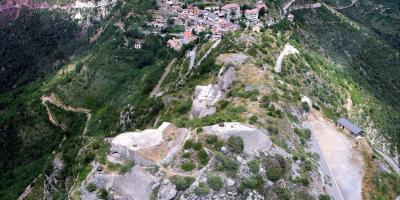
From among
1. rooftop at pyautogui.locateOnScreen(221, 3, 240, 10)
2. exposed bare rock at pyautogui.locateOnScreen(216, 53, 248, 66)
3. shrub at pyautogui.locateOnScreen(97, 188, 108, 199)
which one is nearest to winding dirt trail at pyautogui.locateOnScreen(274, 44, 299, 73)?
exposed bare rock at pyautogui.locateOnScreen(216, 53, 248, 66)

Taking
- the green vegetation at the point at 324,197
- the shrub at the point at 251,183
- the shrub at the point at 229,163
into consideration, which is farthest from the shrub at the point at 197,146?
the green vegetation at the point at 324,197

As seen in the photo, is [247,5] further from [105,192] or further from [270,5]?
[105,192]

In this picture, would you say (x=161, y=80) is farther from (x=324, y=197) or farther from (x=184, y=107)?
(x=324, y=197)

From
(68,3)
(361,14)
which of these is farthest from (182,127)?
(361,14)

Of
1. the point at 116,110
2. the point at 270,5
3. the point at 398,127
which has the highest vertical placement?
the point at 270,5

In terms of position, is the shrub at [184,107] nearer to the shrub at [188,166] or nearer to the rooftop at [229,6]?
the shrub at [188,166]
